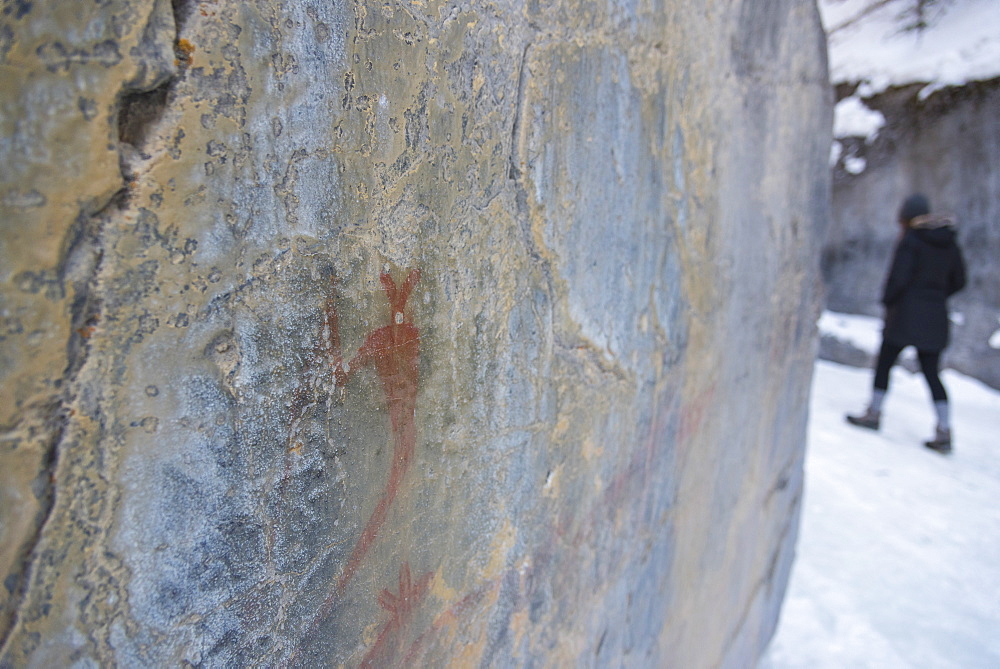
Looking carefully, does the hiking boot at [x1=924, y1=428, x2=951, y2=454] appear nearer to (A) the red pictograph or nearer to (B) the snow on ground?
(B) the snow on ground

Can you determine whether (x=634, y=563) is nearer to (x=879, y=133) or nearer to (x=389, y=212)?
(x=389, y=212)

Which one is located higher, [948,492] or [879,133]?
[879,133]

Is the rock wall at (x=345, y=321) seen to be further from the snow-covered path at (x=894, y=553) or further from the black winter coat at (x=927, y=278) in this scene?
the black winter coat at (x=927, y=278)

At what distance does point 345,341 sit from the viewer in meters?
0.47

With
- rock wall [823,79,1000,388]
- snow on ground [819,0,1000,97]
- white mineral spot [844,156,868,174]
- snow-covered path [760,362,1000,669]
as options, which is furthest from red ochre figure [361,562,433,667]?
white mineral spot [844,156,868,174]

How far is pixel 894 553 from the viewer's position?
2201mm

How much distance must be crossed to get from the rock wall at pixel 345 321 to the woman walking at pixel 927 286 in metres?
2.80

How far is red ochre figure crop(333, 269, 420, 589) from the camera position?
497 millimetres

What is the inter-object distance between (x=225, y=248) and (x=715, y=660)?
1.39 meters

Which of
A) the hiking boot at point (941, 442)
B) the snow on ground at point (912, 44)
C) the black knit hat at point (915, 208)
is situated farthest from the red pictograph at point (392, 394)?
the snow on ground at point (912, 44)

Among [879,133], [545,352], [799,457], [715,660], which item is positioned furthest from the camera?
[879,133]

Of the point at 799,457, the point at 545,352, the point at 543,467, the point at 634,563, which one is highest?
the point at 545,352

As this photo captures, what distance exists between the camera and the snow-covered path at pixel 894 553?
1.77 m

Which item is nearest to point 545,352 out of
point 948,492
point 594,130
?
point 594,130
